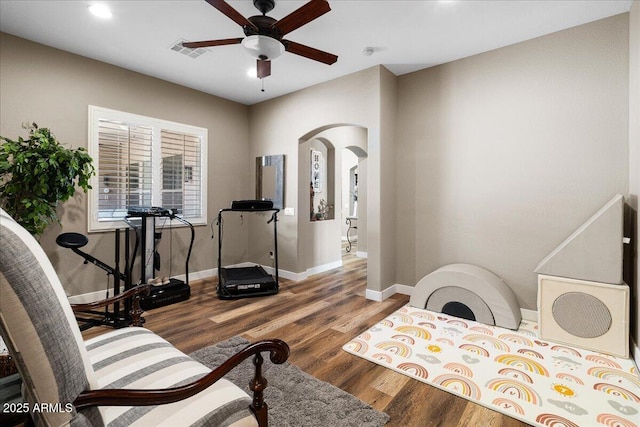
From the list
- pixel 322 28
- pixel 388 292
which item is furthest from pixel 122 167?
pixel 388 292

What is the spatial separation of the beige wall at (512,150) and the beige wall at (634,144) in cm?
15

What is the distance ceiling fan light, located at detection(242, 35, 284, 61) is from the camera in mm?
2359

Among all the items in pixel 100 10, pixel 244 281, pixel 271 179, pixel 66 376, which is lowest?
pixel 244 281

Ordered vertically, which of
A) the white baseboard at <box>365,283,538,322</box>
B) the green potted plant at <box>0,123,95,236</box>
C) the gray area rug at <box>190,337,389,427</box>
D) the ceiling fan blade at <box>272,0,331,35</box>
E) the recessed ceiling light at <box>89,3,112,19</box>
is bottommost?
the gray area rug at <box>190,337,389,427</box>

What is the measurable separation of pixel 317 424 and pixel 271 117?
14.5 feet

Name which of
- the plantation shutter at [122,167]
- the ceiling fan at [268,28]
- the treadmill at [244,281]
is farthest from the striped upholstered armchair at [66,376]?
the plantation shutter at [122,167]

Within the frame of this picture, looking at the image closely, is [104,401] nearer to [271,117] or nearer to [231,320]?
[231,320]

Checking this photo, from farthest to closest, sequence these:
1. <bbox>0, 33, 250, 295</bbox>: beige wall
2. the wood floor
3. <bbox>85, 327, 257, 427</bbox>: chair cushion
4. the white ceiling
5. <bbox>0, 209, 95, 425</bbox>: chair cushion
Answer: <bbox>0, 33, 250, 295</bbox>: beige wall < the white ceiling < the wood floor < <bbox>85, 327, 257, 427</bbox>: chair cushion < <bbox>0, 209, 95, 425</bbox>: chair cushion

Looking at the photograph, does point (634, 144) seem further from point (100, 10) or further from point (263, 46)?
point (100, 10)

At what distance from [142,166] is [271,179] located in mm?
1852

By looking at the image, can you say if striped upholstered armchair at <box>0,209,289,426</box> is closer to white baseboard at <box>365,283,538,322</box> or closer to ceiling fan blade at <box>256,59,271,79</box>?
ceiling fan blade at <box>256,59,271,79</box>

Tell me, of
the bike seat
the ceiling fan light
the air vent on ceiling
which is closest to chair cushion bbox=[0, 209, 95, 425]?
the ceiling fan light

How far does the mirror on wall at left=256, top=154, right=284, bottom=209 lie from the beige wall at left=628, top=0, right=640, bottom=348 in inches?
156

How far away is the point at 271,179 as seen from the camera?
16.4 ft
